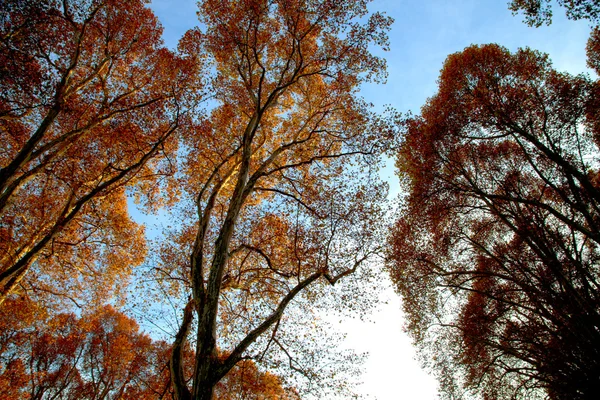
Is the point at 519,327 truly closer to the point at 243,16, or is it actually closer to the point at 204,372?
the point at 204,372

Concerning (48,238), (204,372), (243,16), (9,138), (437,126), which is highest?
(243,16)

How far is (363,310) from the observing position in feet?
31.7

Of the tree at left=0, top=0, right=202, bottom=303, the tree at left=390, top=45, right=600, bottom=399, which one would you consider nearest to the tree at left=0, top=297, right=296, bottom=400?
the tree at left=0, top=0, right=202, bottom=303

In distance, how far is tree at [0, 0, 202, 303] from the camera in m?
7.62

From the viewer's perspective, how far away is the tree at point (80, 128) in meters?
7.62

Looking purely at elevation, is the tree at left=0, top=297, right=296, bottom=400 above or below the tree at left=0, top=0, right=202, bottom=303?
below

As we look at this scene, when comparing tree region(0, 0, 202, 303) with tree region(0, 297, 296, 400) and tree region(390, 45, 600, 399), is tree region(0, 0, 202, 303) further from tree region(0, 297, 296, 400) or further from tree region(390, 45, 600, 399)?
tree region(390, 45, 600, 399)

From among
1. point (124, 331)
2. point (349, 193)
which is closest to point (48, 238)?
point (349, 193)

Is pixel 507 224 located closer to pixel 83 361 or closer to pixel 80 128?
pixel 80 128

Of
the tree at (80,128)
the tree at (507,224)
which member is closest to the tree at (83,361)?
the tree at (80,128)

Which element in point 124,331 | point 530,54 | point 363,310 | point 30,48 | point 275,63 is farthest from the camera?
point 124,331

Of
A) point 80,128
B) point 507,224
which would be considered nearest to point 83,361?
point 80,128

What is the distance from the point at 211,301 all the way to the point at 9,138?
1121cm

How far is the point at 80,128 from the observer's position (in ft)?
27.4
